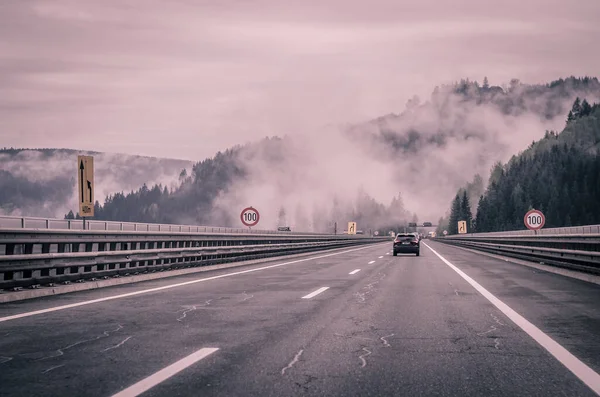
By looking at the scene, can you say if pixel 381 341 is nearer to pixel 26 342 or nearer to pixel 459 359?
pixel 459 359

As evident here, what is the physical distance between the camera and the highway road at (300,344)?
4.92 meters

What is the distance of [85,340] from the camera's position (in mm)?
6836

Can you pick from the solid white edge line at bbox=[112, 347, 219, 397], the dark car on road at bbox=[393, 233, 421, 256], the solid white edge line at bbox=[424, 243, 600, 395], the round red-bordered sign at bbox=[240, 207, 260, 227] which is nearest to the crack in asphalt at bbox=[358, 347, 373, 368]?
the solid white edge line at bbox=[112, 347, 219, 397]

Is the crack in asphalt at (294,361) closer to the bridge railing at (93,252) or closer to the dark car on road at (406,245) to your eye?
the bridge railing at (93,252)

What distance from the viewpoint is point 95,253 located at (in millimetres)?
12859

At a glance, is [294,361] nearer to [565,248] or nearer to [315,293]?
[315,293]

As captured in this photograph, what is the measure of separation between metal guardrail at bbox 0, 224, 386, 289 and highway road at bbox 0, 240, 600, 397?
71 centimetres

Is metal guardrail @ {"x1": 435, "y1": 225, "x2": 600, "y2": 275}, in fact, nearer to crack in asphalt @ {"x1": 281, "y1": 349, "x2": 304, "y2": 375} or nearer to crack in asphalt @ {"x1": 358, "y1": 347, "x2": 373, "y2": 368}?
crack in asphalt @ {"x1": 358, "y1": 347, "x2": 373, "y2": 368}

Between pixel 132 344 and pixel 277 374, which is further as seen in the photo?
pixel 132 344

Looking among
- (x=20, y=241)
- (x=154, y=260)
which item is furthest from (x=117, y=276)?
(x=20, y=241)

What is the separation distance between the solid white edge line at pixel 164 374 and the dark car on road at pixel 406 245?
29.7 m

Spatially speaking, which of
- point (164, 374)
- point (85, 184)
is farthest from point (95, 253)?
point (164, 374)

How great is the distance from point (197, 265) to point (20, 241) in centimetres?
874

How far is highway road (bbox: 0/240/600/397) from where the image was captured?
492 centimetres
